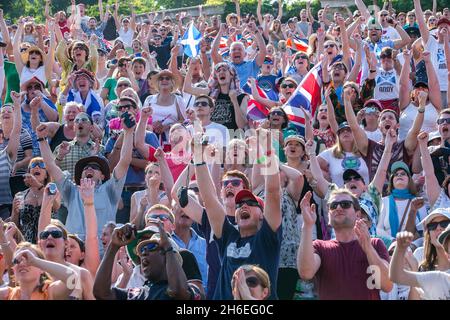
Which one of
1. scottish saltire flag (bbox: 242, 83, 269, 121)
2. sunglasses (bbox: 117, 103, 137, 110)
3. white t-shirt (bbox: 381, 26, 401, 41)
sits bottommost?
sunglasses (bbox: 117, 103, 137, 110)

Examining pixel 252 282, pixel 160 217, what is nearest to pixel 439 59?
pixel 160 217

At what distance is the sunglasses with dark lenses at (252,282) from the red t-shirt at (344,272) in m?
0.61

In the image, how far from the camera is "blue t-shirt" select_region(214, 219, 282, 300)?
8.02m

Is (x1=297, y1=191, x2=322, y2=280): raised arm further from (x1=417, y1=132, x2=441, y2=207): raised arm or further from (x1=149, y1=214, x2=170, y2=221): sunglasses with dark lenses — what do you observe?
(x1=417, y1=132, x2=441, y2=207): raised arm

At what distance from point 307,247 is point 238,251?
1.81 ft

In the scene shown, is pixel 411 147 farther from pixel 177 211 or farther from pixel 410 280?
pixel 410 280

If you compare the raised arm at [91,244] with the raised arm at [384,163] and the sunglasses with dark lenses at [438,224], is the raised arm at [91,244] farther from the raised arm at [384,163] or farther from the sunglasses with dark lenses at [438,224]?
the raised arm at [384,163]

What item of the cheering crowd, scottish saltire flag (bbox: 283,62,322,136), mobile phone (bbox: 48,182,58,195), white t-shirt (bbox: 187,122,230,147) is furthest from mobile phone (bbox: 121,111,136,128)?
scottish saltire flag (bbox: 283,62,322,136)

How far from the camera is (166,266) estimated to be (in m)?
7.66

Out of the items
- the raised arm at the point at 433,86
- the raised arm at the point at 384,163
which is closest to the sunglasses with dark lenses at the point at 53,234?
the raised arm at the point at 384,163

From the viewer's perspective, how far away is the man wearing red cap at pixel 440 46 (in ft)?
44.5

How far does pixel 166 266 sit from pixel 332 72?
246 inches
